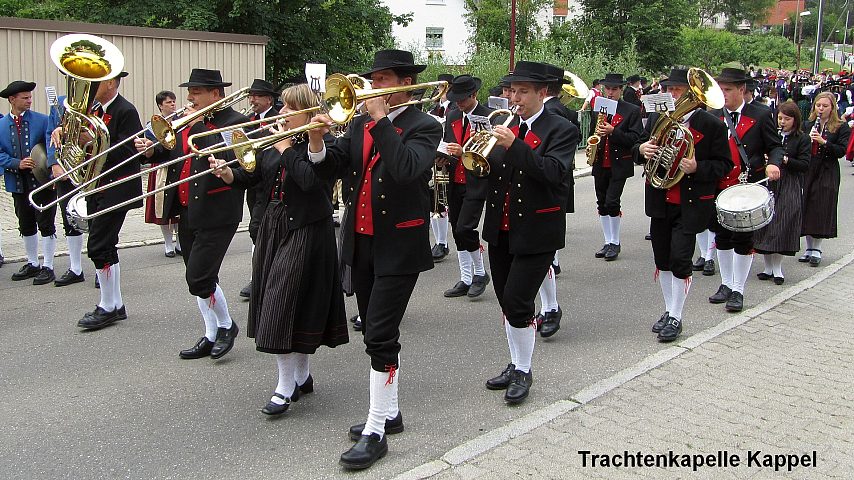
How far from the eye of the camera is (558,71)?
16.7 feet

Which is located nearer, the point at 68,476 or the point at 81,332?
the point at 68,476

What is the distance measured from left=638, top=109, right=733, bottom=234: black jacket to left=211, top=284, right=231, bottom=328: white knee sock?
3.25 metres

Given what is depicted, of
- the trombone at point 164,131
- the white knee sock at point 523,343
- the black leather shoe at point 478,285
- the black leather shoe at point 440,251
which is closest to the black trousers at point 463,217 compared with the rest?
the black leather shoe at point 478,285

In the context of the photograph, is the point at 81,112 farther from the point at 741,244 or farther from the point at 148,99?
the point at 148,99

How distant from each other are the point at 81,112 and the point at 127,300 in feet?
6.38

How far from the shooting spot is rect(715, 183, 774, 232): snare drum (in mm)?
6727

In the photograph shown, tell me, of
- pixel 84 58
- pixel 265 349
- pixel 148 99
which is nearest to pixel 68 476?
pixel 265 349

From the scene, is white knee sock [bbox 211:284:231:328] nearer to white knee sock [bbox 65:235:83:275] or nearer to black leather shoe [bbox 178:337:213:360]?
black leather shoe [bbox 178:337:213:360]

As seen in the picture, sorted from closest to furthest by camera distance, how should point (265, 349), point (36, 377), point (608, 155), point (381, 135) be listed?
1. point (381, 135)
2. point (265, 349)
3. point (36, 377)
4. point (608, 155)

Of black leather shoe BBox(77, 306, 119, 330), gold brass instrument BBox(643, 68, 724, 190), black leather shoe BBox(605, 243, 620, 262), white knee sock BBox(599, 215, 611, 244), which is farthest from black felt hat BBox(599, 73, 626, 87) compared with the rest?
black leather shoe BBox(77, 306, 119, 330)

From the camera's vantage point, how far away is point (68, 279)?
8289mm

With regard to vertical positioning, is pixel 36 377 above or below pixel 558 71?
below

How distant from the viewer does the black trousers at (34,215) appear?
860cm

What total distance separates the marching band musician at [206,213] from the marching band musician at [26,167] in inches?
121
